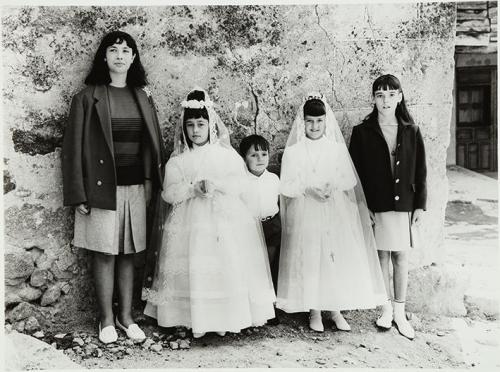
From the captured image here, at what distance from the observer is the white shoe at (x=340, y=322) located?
346 centimetres

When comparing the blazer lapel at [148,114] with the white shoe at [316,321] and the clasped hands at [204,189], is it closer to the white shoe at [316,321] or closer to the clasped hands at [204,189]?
the clasped hands at [204,189]

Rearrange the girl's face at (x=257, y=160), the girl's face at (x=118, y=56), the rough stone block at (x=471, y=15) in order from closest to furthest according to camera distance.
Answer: the girl's face at (x=118, y=56) < the girl's face at (x=257, y=160) < the rough stone block at (x=471, y=15)

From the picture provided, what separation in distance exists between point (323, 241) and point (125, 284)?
4.14 ft

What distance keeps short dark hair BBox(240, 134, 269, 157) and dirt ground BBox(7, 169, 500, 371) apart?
1.12 meters

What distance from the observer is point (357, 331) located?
3471 mm

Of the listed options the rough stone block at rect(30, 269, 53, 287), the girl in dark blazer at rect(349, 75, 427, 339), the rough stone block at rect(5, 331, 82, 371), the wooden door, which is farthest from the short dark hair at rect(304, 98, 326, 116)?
the wooden door

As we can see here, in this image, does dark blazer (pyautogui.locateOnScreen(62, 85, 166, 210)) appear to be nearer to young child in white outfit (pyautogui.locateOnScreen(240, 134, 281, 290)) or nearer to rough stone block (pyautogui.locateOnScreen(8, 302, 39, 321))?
rough stone block (pyautogui.locateOnScreen(8, 302, 39, 321))

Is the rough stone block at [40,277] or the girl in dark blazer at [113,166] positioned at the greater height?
the girl in dark blazer at [113,166]

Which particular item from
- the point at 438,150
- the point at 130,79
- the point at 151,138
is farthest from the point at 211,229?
the point at 438,150

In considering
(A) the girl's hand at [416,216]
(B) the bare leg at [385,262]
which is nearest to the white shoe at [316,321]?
(B) the bare leg at [385,262]

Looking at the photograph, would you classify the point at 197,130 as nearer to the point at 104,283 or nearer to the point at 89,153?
the point at 89,153

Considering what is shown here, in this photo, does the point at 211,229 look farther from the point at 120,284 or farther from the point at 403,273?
the point at 403,273

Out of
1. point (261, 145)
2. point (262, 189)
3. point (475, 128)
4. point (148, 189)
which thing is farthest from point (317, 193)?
point (475, 128)

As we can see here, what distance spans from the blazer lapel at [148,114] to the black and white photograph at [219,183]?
12 mm
